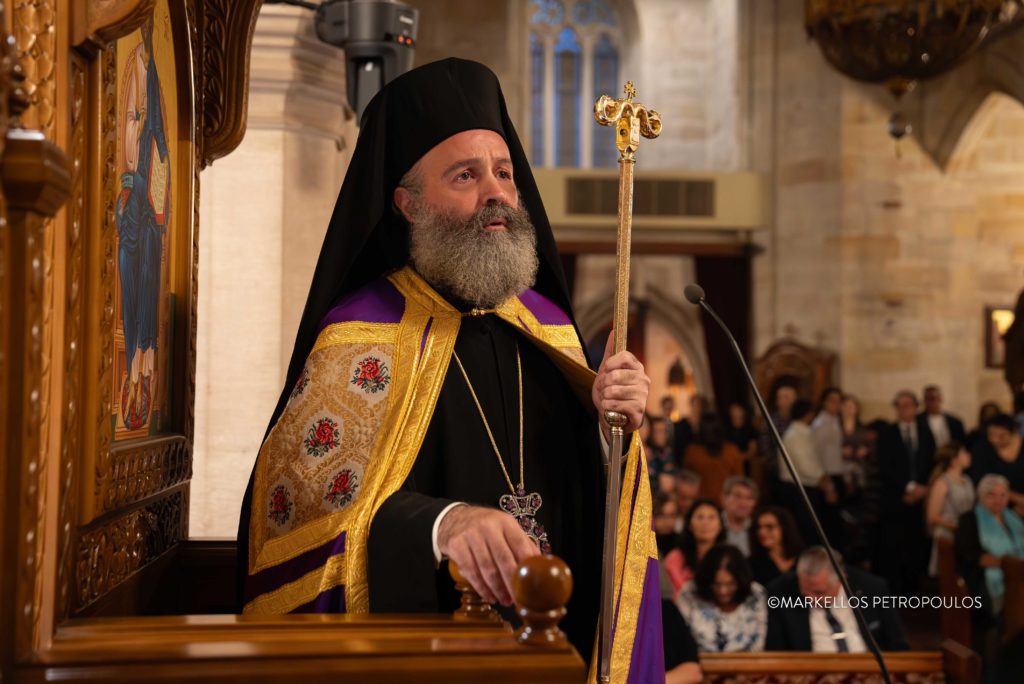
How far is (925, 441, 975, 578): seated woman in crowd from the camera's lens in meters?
8.53

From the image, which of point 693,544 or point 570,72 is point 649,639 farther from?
point 570,72

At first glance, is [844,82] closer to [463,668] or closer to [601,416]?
[601,416]

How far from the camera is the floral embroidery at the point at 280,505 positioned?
226 centimetres

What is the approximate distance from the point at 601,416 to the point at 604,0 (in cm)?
1690

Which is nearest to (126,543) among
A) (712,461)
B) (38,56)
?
(38,56)

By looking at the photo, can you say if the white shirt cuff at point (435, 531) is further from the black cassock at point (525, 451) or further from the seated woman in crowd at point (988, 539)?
the seated woman in crowd at point (988, 539)

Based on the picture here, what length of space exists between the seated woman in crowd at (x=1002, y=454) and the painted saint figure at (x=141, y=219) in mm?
7063

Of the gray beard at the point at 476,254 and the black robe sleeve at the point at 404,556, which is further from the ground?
the gray beard at the point at 476,254

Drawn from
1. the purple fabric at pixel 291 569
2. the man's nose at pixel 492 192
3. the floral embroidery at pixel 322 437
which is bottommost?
the purple fabric at pixel 291 569

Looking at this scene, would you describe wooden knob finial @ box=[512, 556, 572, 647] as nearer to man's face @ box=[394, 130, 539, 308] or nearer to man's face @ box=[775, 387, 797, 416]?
man's face @ box=[394, 130, 539, 308]

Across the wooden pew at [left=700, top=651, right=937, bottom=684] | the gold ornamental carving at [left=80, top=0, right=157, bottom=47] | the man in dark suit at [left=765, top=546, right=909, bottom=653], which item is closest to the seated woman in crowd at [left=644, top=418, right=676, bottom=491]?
the man in dark suit at [left=765, top=546, right=909, bottom=653]

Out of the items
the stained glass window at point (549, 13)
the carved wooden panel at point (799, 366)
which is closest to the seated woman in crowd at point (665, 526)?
the carved wooden panel at point (799, 366)

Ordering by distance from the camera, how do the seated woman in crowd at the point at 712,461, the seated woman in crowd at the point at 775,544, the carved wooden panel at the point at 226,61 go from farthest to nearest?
the seated woman in crowd at the point at 712,461 → the seated woman in crowd at the point at 775,544 → the carved wooden panel at the point at 226,61

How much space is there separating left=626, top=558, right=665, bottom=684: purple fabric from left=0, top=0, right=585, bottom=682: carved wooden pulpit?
0.79 meters
